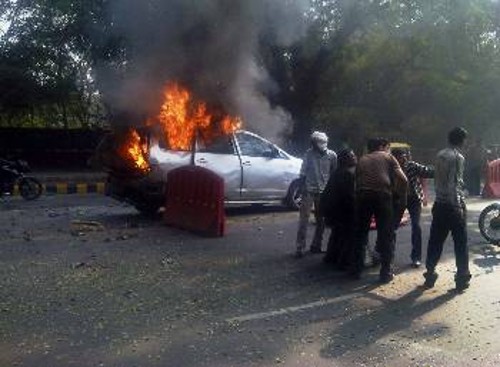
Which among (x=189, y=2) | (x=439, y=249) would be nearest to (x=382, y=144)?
(x=439, y=249)

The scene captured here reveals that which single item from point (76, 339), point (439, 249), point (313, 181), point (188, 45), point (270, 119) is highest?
point (188, 45)

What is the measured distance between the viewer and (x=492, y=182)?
16.8 metres

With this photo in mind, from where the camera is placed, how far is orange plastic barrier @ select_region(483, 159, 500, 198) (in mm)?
16750

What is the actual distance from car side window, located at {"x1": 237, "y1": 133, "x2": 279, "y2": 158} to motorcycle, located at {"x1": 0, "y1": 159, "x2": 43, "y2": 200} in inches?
209

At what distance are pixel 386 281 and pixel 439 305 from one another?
933 mm

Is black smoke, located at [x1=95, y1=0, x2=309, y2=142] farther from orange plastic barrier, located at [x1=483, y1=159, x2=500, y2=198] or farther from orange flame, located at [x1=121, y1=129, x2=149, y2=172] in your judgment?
orange plastic barrier, located at [x1=483, y1=159, x2=500, y2=198]

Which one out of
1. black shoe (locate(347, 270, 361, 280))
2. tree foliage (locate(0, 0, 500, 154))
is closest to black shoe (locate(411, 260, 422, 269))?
black shoe (locate(347, 270, 361, 280))

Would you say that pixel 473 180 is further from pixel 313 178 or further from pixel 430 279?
pixel 430 279

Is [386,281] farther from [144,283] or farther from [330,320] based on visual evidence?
[144,283]

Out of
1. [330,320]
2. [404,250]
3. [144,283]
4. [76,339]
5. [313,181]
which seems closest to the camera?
[76,339]

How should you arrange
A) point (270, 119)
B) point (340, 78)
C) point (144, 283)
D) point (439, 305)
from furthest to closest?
point (340, 78), point (270, 119), point (144, 283), point (439, 305)

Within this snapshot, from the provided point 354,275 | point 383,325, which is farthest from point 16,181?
point 383,325

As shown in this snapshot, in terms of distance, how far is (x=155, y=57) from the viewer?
1143 centimetres

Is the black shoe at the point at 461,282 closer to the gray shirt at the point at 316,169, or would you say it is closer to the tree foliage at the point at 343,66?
the gray shirt at the point at 316,169
